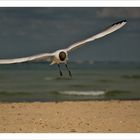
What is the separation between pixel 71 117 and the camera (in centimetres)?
681

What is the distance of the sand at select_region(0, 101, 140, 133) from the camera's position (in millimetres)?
6789

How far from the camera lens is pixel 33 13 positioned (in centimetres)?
681

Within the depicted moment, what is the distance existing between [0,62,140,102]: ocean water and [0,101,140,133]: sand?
46 mm

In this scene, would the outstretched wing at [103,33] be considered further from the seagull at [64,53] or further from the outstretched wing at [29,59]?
the outstretched wing at [29,59]

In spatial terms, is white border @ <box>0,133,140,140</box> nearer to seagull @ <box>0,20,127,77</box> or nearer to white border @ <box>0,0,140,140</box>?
white border @ <box>0,0,140,140</box>

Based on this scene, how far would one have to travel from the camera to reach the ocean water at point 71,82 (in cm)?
677

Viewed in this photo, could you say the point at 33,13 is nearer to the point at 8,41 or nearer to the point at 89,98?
the point at 8,41

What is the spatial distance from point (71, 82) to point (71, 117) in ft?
0.75

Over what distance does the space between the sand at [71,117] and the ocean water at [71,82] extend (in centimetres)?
5
